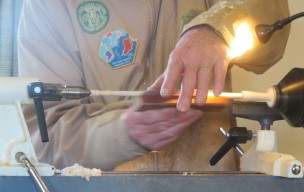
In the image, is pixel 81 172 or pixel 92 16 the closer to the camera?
pixel 81 172

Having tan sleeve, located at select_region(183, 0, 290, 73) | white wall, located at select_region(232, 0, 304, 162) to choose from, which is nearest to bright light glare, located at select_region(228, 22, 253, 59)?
tan sleeve, located at select_region(183, 0, 290, 73)

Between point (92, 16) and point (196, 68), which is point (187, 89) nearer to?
point (196, 68)

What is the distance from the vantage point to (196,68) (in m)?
0.57

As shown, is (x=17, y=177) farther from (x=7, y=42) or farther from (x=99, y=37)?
(x=7, y=42)

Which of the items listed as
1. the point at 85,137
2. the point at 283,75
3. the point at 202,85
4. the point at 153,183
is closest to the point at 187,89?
the point at 202,85

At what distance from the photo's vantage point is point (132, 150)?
1.91 feet

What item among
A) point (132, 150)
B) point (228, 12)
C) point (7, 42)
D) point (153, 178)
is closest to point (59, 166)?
point (132, 150)

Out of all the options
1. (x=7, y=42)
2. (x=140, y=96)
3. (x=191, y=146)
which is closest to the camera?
(x=140, y=96)

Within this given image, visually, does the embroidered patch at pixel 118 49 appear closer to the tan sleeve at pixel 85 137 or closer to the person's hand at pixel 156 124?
the tan sleeve at pixel 85 137

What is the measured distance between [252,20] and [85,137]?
0.37 meters

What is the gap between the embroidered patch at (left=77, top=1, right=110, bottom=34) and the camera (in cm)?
91

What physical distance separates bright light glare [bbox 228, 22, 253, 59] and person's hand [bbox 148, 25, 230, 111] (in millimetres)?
31

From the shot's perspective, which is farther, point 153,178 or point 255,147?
point 255,147

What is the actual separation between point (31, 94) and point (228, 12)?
Answer: 1.30ft
